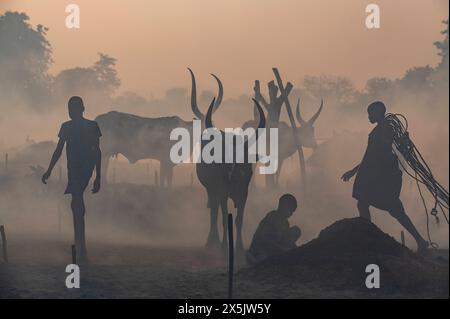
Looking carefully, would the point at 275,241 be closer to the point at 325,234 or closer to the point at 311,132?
the point at 325,234

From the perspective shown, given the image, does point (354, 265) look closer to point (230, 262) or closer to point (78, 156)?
point (230, 262)

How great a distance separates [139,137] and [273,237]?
10288mm

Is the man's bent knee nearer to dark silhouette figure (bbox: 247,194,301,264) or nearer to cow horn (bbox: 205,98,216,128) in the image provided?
dark silhouette figure (bbox: 247,194,301,264)

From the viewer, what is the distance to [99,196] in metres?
19.9

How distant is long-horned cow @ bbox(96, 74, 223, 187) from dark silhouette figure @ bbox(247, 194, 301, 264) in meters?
9.30

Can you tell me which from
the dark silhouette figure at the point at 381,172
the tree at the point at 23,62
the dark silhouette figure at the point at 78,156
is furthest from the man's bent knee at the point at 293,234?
the tree at the point at 23,62

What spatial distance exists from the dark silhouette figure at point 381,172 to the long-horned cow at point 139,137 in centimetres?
909

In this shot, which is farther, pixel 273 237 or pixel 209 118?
pixel 209 118

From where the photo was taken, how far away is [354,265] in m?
10.7

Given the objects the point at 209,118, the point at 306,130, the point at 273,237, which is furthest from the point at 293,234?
the point at 306,130

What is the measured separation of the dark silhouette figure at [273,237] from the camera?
38.4 ft

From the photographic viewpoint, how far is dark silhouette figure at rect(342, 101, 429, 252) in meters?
12.7

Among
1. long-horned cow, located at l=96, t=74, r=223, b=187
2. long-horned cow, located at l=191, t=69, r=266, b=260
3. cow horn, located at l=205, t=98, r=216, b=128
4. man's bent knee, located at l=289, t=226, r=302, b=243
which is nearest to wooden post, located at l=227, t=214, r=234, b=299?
man's bent knee, located at l=289, t=226, r=302, b=243

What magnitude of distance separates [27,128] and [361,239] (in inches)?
740
